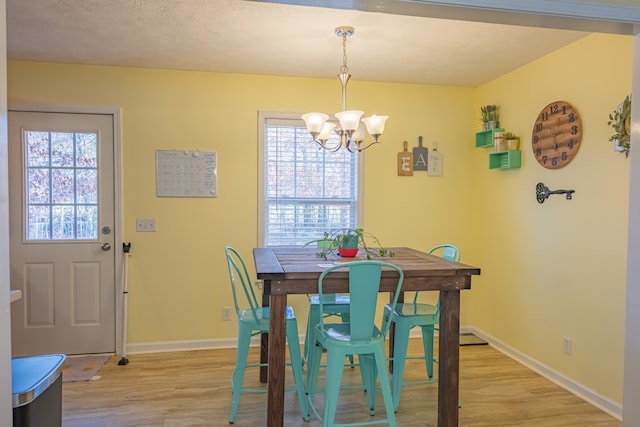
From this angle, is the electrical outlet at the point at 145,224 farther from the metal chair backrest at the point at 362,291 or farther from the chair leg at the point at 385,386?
the chair leg at the point at 385,386

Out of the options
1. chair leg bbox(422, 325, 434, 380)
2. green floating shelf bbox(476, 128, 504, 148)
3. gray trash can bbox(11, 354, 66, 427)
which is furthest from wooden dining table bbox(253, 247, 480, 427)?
green floating shelf bbox(476, 128, 504, 148)

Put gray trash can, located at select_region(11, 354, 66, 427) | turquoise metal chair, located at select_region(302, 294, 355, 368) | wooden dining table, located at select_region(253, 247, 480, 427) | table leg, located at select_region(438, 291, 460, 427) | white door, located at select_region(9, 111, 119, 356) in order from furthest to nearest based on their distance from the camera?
1. white door, located at select_region(9, 111, 119, 356)
2. turquoise metal chair, located at select_region(302, 294, 355, 368)
3. table leg, located at select_region(438, 291, 460, 427)
4. wooden dining table, located at select_region(253, 247, 480, 427)
5. gray trash can, located at select_region(11, 354, 66, 427)

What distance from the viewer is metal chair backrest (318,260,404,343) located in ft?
6.68

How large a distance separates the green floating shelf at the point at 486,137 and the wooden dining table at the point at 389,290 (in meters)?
1.62

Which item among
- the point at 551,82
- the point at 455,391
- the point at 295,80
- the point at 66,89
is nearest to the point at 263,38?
the point at 295,80

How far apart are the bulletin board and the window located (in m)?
0.45

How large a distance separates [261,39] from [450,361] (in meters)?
2.38

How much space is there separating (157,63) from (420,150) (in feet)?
7.95

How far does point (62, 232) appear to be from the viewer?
134 inches

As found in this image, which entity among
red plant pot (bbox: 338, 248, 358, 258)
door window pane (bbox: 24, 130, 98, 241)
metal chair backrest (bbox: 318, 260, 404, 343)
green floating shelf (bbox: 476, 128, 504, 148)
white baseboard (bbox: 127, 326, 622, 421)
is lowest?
white baseboard (bbox: 127, 326, 622, 421)

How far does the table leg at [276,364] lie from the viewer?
2.14 m

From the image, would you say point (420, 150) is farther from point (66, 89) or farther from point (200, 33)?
point (66, 89)

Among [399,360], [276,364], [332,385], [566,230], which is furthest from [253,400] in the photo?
[566,230]

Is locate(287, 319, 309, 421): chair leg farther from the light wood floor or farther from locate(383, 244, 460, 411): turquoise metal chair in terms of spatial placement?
locate(383, 244, 460, 411): turquoise metal chair
